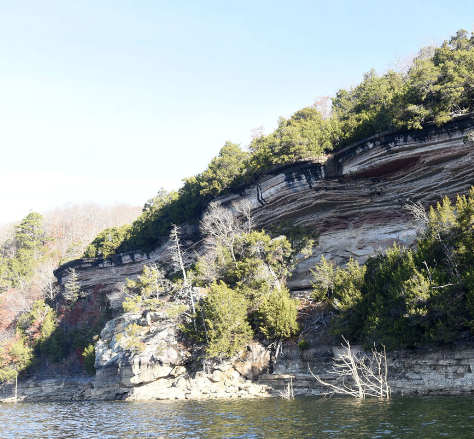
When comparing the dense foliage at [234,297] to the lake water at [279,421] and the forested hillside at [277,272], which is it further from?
the lake water at [279,421]

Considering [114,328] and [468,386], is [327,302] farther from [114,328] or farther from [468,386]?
[114,328]

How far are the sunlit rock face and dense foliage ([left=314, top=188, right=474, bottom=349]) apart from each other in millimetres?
8385

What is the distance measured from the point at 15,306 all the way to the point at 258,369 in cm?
4969

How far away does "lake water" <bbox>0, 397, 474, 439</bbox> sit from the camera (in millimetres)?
14555

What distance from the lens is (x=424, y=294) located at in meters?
22.2

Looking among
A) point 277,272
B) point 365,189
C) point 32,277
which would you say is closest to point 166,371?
point 277,272

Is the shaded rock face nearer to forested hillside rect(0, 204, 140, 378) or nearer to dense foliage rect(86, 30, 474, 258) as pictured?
dense foliage rect(86, 30, 474, 258)

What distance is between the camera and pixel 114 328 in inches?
1654

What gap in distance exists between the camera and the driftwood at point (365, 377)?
20141 mm

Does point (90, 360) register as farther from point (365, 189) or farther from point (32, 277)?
point (365, 189)

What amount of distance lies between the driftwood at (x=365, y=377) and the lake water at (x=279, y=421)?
825 mm

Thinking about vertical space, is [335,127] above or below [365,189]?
above

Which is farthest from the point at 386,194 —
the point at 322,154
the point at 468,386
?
the point at 468,386

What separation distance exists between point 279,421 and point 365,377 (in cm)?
921
